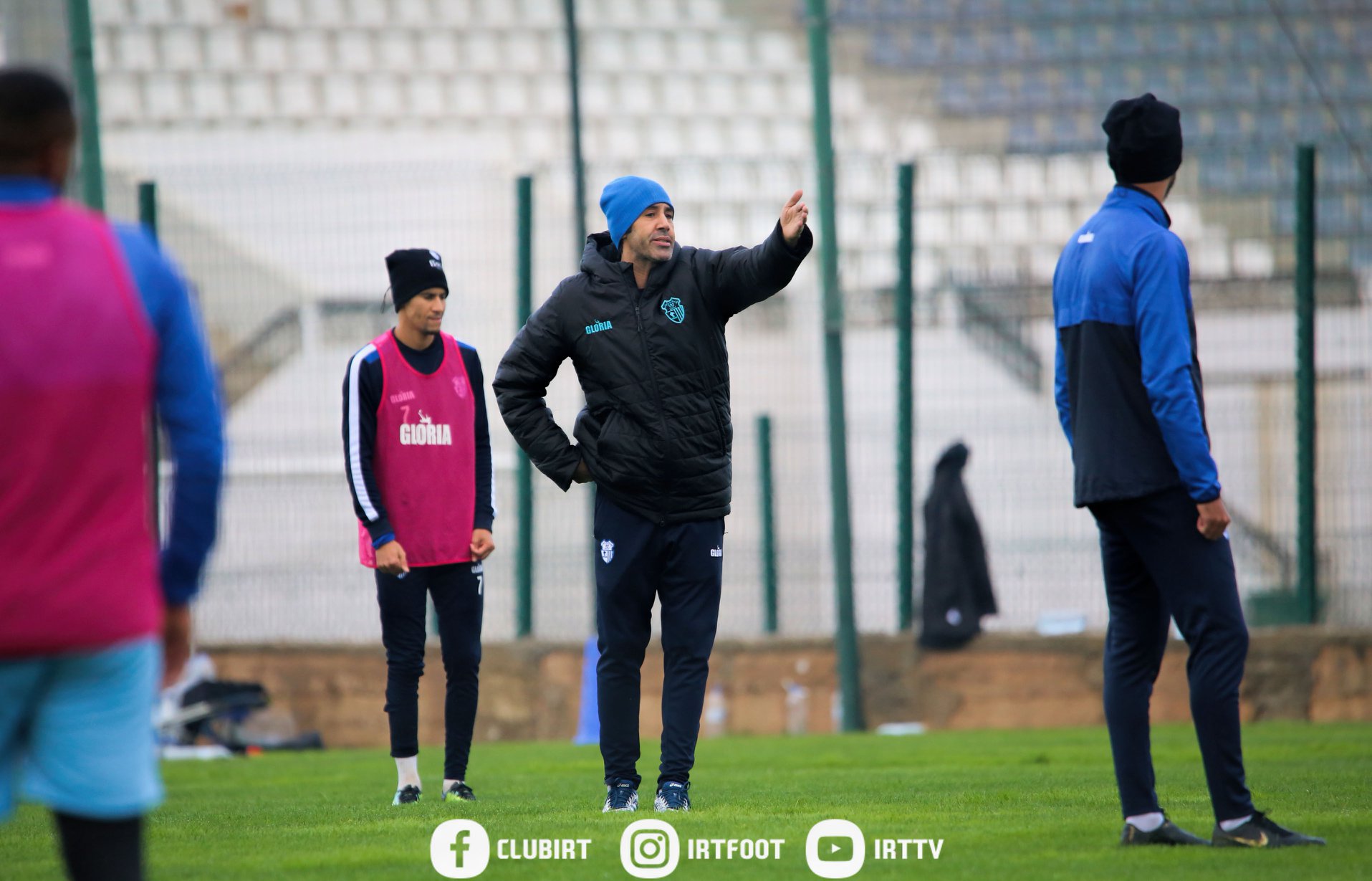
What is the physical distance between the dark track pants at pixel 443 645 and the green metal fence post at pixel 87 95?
19.0ft

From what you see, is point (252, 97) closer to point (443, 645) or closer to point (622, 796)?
point (443, 645)

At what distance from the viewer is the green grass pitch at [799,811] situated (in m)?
4.14

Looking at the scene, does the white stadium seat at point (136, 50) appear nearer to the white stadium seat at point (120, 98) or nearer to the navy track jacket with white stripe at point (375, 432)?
the white stadium seat at point (120, 98)

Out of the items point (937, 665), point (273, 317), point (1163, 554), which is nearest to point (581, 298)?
point (1163, 554)

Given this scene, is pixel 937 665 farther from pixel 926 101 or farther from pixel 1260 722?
pixel 926 101

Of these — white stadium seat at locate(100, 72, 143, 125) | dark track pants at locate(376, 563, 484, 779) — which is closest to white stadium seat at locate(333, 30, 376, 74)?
white stadium seat at locate(100, 72, 143, 125)

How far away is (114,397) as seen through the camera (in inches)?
105

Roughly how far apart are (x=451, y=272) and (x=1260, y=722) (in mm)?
5446

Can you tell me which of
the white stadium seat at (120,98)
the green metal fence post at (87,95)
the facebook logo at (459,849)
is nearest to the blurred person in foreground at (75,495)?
the facebook logo at (459,849)

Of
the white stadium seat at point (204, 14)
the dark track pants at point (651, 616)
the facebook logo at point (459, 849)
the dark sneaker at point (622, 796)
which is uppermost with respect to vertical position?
the white stadium seat at point (204, 14)

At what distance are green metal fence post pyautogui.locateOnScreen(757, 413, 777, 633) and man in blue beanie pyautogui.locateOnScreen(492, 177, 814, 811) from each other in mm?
5469

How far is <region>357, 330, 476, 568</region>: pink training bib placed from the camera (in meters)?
6.10

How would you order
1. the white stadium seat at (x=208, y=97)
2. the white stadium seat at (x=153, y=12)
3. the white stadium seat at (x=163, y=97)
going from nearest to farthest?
the white stadium seat at (x=163, y=97), the white stadium seat at (x=208, y=97), the white stadium seat at (x=153, y=12)

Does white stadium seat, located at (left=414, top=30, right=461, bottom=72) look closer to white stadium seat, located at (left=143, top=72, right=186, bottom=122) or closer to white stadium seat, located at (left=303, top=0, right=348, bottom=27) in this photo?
white stadium seat, located at (left=303, top=0, right=348, bottom=27)
